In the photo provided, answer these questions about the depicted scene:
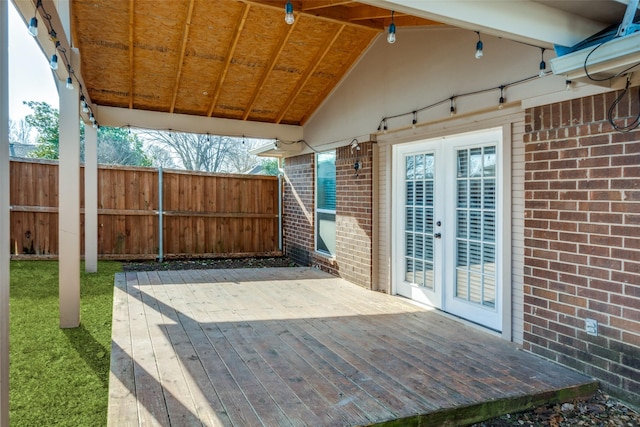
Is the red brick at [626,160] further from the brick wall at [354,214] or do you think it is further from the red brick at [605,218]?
the brick wall at [354,214]

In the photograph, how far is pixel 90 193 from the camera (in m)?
6.85

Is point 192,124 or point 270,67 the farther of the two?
point 192,124

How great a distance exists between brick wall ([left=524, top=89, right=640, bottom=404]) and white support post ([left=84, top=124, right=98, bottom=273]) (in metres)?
6.26

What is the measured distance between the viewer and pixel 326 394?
2.76 metres

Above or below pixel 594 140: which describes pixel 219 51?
above

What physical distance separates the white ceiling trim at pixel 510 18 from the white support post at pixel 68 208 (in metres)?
3.31

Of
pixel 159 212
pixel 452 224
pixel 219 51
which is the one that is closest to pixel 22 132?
pixel 159 212

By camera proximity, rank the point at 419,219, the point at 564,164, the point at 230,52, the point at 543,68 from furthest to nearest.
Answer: the point at 230,52 < the point at 419,219 < the point at 543,68 < the point at 564,164

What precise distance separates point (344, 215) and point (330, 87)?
2.20 meters

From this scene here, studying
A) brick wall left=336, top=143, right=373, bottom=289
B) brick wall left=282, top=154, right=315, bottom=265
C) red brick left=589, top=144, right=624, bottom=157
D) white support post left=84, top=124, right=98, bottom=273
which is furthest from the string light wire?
brick wall left=282, top=154, right=315, bottom=265

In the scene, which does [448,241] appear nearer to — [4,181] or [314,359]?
[314,359]

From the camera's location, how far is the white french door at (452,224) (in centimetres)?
415

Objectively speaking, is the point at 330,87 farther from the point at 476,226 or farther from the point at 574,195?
the point at 574,195

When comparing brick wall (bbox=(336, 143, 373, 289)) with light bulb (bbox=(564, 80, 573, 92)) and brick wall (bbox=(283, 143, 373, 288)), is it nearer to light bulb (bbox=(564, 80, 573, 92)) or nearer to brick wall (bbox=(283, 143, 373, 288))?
brick wall (bbox=(283, 143, 373, 288))
